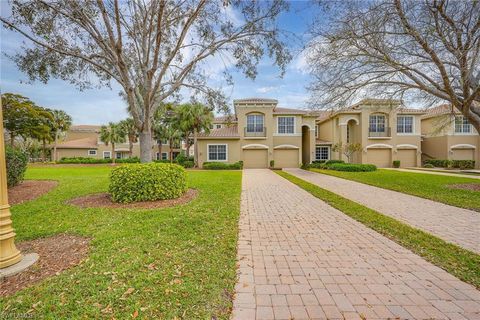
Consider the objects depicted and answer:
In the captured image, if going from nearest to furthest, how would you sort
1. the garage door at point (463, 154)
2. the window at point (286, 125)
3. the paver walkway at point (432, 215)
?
the paver walkway at point (432, 215) → the window at point (286, 125) → the garage door at point (463, 154)

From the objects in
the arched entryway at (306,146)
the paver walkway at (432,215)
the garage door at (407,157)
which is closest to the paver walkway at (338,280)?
the paver walkway at (432,215)

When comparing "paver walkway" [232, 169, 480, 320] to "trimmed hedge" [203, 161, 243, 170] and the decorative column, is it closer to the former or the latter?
the decorative column

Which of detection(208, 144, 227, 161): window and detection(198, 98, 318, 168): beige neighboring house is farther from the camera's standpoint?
detection(208, 144, 227, 161): window

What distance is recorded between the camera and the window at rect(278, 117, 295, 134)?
26.7m

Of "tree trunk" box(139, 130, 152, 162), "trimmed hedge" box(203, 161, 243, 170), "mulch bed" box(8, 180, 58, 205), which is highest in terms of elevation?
"tree trunk" box(139, 130, 152, 162)

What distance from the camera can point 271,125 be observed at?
26266 millimetres

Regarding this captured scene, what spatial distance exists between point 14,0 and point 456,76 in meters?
16.7

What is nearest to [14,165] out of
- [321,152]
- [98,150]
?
[321,152]

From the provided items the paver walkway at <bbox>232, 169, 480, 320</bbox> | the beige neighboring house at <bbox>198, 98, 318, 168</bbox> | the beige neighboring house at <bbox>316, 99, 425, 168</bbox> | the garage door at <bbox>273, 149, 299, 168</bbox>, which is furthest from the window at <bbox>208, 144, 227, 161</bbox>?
the paver walkway at <bbox>232, 169, 480, 320</bbox>

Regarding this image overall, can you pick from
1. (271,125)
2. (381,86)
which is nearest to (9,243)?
(381,86)

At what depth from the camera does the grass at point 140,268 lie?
2670 mm

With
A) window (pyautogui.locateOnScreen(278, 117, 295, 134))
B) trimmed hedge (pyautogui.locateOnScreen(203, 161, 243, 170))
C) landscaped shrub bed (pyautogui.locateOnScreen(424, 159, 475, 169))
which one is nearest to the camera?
trimmed hedge (pyautogui.locateOnScreen(203, 161, 243, 170))

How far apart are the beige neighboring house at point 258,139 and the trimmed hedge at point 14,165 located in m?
16.4

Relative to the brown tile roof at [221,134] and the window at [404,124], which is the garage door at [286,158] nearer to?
the brown tile roof at [221,134]
